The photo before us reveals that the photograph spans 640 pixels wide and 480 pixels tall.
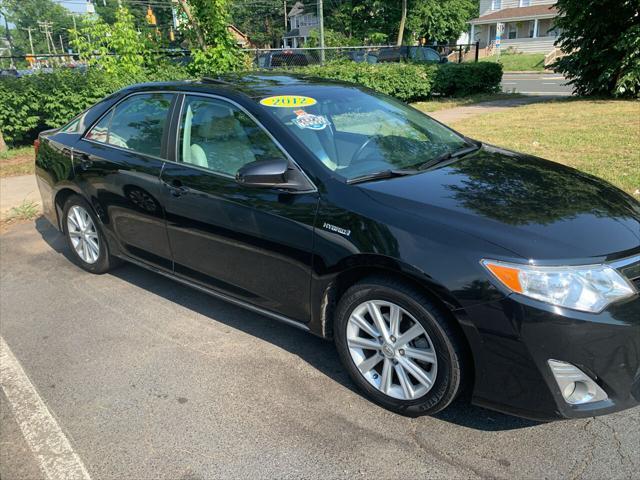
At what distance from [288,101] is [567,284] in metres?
2.05

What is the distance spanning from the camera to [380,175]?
308 centimetres

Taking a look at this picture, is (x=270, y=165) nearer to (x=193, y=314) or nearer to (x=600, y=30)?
(x=193, y=314)

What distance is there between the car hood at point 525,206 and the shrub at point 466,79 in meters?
15.3

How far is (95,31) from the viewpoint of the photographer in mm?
9797

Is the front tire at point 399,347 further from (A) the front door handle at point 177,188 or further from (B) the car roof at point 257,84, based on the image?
(B) the car roof at point 257,84

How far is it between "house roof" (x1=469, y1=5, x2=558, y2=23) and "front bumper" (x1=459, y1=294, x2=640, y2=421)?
52.2m

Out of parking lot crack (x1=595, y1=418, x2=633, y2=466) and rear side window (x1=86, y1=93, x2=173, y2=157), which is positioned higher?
rear side window (x1=86, y1=93, x2=173, y2=157)

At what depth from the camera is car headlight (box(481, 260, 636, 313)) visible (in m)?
2.28

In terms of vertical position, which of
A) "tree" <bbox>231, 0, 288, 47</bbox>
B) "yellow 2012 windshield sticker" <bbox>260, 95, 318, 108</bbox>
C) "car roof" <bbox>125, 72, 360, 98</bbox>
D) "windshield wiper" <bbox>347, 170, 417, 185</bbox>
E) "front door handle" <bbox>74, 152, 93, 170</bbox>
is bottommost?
"front door handle" <bbox>74, 152, 93, 170</bbox>

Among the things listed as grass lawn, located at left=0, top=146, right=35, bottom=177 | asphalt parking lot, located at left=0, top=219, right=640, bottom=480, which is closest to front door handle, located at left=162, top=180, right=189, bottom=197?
asphalt parking lot, located at left=0, top=219, right=640, bottom=480

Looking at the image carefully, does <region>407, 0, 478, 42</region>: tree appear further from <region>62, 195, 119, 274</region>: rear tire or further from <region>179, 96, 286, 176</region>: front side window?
<region>179, 96, 286, 176</region>: front side window

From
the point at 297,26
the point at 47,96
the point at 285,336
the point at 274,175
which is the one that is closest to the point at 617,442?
the point at 285,336

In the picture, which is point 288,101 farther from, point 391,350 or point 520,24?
point 520,24

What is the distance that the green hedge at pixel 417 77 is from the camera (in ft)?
50.8
